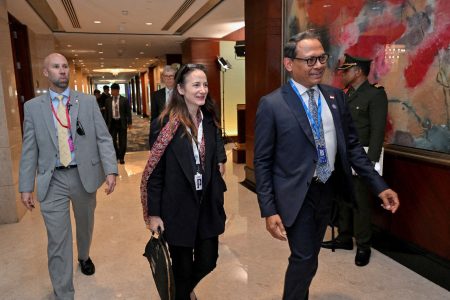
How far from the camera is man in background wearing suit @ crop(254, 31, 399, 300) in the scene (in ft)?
5.89

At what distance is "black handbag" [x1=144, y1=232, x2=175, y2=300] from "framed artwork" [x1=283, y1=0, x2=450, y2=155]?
7.04 feet

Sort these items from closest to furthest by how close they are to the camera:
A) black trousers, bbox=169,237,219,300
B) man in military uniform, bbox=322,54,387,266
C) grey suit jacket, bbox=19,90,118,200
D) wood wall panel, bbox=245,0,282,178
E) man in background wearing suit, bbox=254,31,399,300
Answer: man in background wearing suit, bbox=254,31,399,300 < black trousers, bbox=169,237,219,300 < grey suit jacket, bbox=19,90,118,200 < man in military uniform, bbox=322,54,387,266 < wood wall panel, bbox=245,0,282,178

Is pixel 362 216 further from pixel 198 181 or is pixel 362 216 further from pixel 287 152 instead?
pixel 198 181

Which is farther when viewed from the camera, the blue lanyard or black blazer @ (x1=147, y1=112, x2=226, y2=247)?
black blazer @ (x1=147, y1=112, x2=226, y2=247)

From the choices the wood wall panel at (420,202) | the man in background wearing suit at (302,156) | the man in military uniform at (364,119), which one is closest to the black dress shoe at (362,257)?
the man in military uniform at (364,119)

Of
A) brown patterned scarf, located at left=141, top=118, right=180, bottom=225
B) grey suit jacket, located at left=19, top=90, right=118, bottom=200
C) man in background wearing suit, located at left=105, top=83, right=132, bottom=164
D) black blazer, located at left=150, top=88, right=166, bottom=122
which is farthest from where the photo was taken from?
man in background wearing suit, located at left=105, top=83, right=132, bottom=164

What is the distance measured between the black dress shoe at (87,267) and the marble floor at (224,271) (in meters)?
0.04

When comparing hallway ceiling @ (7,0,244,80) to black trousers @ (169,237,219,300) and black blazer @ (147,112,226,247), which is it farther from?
black trousers @ (169,237,219,300)

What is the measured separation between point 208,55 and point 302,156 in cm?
928

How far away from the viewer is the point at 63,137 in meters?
2.43

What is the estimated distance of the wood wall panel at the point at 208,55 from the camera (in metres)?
10.5

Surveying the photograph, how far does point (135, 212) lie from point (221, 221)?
8.99 feet

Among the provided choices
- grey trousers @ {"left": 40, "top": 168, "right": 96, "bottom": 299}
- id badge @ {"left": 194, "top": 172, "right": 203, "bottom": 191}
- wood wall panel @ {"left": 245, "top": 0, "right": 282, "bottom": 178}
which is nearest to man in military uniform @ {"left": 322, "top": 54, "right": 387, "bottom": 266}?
id badge @ {"left": 194, "top": 172, "right": 203, "bottom": 191}

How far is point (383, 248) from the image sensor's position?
3.26 m
